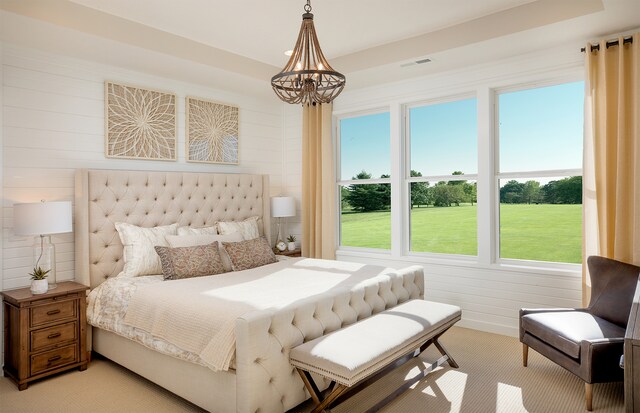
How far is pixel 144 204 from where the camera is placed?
4.03 meters

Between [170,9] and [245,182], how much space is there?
215 cm

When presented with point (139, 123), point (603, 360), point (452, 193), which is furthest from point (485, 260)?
point (139, 123)

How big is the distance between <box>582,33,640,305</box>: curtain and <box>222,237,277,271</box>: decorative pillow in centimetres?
Result: 287

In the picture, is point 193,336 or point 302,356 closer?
point 302,356

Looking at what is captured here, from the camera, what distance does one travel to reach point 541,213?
4.02 m

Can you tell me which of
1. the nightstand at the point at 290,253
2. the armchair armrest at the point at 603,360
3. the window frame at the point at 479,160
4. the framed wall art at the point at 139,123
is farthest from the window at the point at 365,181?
the armchair armrest at the point at 603,360

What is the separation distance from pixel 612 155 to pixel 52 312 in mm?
4560

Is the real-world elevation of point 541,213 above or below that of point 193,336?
above

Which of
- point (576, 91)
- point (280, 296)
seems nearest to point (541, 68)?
point (576, 91)

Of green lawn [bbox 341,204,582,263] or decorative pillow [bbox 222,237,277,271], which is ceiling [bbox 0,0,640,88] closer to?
green lawn [bbox 341,204,582,263]

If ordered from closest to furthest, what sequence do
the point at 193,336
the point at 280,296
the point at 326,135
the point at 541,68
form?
Answer: the point at 193,336, the point at 280,296, the point at 541,68, the point at 326,135

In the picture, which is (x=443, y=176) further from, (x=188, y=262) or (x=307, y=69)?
(x=188, y=262)

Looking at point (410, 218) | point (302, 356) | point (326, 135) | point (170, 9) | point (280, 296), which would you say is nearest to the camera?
point (302, 356)

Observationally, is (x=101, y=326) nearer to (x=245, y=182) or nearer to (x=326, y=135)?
(x=245, y=182)
